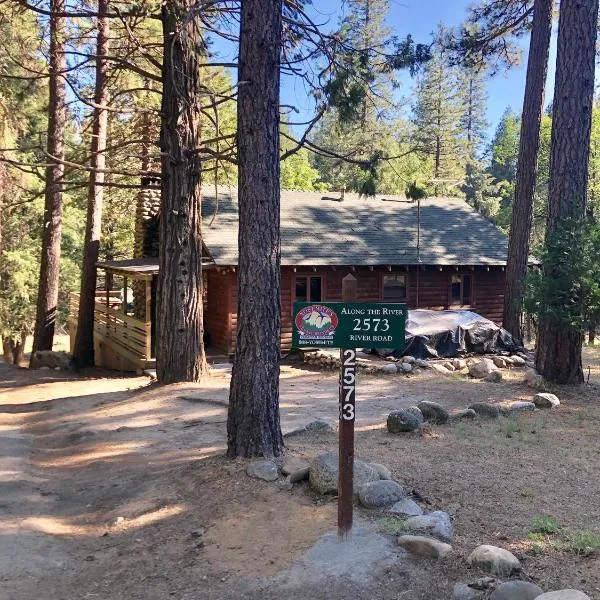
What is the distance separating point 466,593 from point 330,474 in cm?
192

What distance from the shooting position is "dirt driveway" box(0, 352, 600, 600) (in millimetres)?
4469

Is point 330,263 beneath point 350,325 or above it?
beneath

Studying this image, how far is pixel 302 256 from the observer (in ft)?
59.6

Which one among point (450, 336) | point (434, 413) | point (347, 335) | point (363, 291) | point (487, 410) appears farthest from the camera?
point (363, 291)

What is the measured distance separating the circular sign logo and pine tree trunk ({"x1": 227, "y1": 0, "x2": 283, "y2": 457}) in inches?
73.6

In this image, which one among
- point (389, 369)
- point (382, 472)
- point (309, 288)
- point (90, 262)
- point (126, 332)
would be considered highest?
point (90, 262)

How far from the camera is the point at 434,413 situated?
886 cm

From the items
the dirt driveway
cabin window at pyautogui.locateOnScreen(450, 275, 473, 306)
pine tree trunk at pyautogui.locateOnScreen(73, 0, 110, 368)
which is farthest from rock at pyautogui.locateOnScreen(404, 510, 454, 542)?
cabin window at pyautogui.locateOnScreen(450, 275, 473, 306)

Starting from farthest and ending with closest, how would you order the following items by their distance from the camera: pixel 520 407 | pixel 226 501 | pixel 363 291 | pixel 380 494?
pixel 363 291, pixel 520 407, pixel 226 501, pixel 380 494

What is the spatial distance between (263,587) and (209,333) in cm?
1491

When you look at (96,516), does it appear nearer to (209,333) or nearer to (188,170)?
(188,170)

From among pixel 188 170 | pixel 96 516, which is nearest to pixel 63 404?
pixel 188 170

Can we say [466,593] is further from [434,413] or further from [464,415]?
[464,415]

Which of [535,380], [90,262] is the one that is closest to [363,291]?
[90,262]
